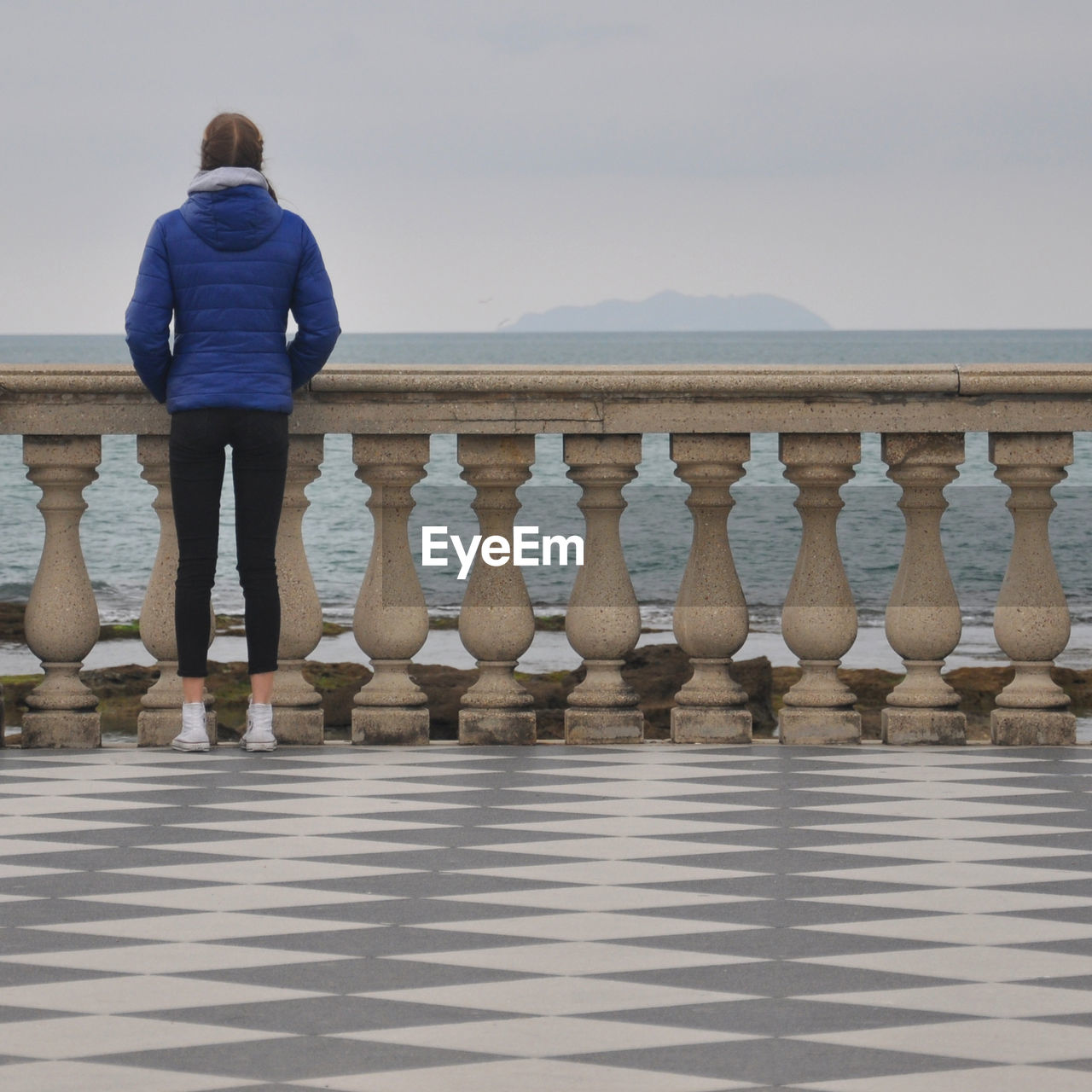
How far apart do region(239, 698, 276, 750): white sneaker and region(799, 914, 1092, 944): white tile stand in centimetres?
273

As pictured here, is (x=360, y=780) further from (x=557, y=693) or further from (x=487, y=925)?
(x=557, y=693)

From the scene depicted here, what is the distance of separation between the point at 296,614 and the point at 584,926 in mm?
2733

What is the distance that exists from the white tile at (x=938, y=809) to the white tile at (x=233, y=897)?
5.13 feet

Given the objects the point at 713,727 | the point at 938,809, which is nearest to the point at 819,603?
the point at 713,727

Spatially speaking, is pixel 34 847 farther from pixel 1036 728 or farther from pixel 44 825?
pixel 1036 728

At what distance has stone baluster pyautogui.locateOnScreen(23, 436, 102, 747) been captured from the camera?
21.8ft

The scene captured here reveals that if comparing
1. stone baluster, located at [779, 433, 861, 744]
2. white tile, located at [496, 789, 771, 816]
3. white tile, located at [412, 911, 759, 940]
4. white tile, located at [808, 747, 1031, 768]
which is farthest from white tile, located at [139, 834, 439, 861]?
stone baluster, located at [779, 433, 861, 744]

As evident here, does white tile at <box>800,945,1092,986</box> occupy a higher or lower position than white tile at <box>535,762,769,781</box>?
higher

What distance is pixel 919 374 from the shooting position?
21.6 feet

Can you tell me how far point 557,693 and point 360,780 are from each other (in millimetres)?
8487

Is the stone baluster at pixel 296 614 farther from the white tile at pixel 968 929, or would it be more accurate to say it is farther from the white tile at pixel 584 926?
the white tile at pixel 968 929

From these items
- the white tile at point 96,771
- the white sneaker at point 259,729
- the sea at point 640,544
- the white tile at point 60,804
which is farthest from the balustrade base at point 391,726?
the sea at point 640,544

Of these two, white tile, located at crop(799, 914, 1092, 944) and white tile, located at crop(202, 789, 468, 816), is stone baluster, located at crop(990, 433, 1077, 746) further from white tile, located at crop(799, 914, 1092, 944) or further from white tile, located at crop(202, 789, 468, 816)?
white tile, located at crop(799, 914, 1092, 944)

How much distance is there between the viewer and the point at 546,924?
4.23 metres
